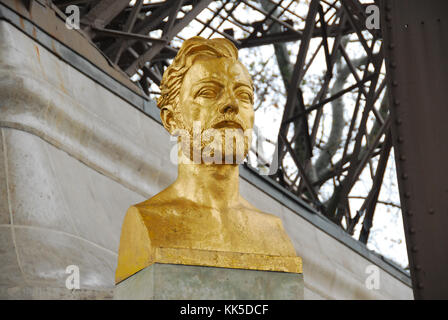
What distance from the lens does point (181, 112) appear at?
387cm

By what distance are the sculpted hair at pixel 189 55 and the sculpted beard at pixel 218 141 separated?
0.19 m

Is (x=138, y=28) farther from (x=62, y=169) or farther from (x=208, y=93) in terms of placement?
(x=208, y=93)

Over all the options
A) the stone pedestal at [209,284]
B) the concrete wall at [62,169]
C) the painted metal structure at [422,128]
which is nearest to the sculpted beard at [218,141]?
the stone pedestal at [209,284]

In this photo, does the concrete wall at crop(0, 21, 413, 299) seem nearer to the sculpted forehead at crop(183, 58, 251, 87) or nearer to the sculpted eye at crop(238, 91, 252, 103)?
the sculpted forehead at crop(183, 58, 251, 87)

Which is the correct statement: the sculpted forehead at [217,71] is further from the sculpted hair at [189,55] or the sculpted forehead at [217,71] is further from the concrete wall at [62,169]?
the concrete wall at [62,169]

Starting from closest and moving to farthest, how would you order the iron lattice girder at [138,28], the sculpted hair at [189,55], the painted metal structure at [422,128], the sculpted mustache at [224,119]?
the painted metal structure at [422,128] → the sculpted mustache at [224,119] → the sculpted hair at [189,55] → the iron lattice girder at [138,28]

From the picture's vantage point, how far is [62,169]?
5.32 meters

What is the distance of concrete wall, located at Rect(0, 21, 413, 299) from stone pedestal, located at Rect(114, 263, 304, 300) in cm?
130

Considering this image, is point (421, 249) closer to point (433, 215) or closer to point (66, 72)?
point (433, 215)

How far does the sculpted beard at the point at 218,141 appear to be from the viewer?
12.2 ft

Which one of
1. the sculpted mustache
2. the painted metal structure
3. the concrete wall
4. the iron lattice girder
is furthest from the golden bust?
the iron lattice girder
